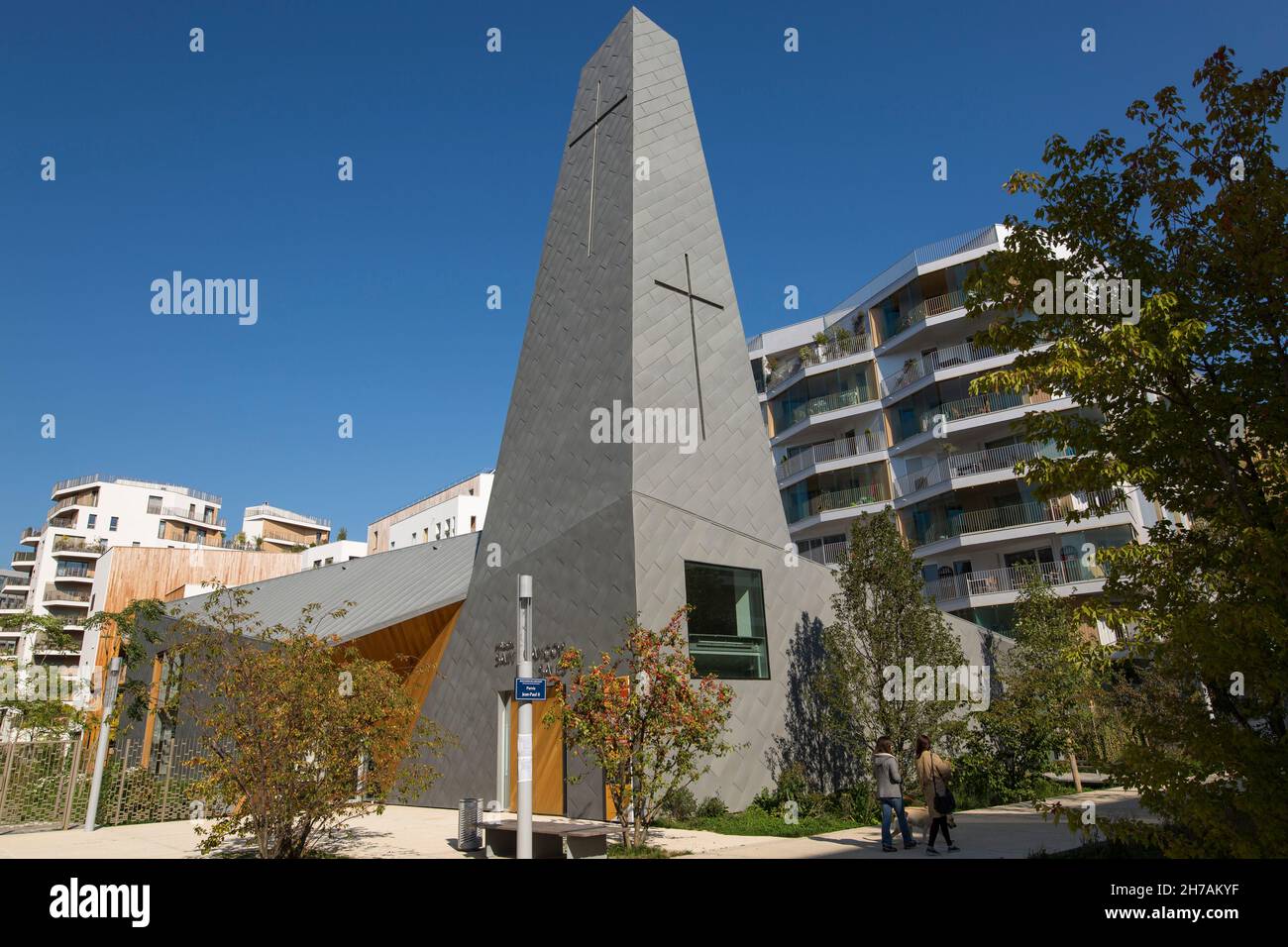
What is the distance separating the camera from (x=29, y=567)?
79.9 m

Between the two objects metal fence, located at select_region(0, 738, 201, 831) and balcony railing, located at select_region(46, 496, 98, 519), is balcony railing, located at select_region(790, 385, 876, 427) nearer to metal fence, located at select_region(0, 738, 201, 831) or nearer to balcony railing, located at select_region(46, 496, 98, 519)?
metal fence, located at select_region(0, 738, 201, 831)

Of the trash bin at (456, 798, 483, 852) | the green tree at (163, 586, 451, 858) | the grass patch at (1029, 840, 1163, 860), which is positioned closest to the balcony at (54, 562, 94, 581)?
the green tree at (163, 586, 451, 858)

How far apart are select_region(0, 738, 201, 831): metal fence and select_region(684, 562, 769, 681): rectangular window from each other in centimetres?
1073

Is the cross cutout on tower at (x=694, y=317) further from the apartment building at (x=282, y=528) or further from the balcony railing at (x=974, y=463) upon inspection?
the apartment building at (x=282, y=528)

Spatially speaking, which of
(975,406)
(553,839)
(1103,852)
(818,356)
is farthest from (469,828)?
(818,356)

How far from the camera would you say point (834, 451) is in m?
44.6

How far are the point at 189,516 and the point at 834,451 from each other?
65.3 meters

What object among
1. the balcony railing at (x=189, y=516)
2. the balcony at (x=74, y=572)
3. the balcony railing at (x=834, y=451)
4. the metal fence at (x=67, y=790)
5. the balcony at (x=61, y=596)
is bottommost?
the metal fence at (x=67, y=790)

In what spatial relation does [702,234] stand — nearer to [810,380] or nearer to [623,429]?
[623,429]

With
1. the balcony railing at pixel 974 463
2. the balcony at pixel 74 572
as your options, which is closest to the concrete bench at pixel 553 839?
the balcony railing at pixel 974 463

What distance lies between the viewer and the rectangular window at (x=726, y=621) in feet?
55.4

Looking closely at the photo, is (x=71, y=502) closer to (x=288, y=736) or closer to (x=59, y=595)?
(x=59, y=595)

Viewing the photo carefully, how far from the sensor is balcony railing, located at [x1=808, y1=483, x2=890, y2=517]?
42.2 metres
